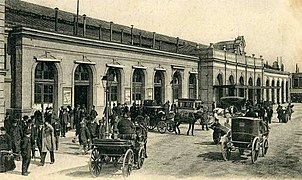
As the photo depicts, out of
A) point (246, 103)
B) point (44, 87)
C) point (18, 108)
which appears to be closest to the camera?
point (18, 108)

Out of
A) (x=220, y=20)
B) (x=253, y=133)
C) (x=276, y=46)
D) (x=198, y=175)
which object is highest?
(x=220, y=20)

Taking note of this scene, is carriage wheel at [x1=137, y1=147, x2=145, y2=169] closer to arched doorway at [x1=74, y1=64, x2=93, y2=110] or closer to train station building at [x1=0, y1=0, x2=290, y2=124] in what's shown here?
train station building at [x1=0, y1=0, x2=290, y2=124]

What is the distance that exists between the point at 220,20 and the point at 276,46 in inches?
89.7

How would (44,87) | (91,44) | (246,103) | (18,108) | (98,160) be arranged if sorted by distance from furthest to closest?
(246,103)
(91,44)
(44,87)
(18,108)
(98,160)

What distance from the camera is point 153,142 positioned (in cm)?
1445

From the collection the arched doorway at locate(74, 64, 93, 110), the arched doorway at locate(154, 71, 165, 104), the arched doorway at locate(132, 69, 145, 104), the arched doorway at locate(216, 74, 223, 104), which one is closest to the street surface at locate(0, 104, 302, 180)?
the arched doorway at locate(74, 64, 93, 110)

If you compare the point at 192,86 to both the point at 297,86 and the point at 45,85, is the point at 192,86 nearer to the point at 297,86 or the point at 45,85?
the point at 45,85

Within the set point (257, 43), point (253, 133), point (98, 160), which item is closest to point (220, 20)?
point (257, 43)

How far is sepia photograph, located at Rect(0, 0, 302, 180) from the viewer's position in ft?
30.9

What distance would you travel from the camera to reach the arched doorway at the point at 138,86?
76.8 ft

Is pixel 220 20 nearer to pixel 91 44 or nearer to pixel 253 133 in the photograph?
pixel 253 133

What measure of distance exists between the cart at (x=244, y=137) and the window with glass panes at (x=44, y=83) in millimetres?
9721

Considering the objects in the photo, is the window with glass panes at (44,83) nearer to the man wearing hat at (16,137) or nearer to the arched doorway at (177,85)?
the man wearing hat at (16,137)

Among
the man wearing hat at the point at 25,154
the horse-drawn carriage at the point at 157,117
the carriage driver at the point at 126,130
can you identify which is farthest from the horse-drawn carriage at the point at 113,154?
the horse-drawn carriage at the point at 157,117
